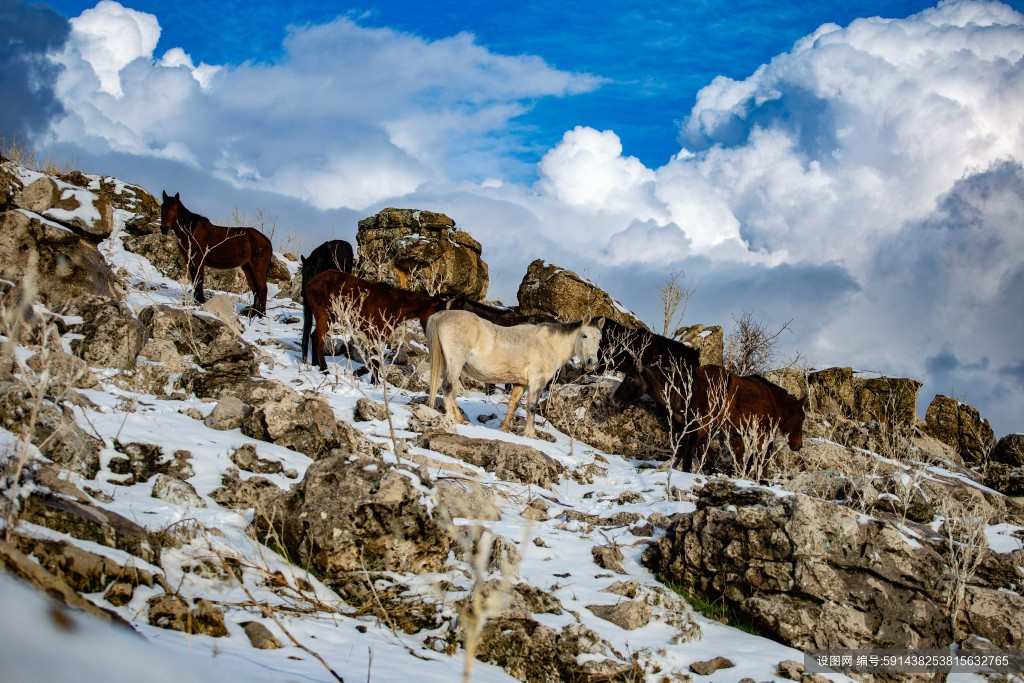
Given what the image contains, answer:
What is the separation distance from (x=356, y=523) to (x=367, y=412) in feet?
17.1

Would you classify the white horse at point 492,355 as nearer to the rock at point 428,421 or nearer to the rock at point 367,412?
the rock at point 428,421

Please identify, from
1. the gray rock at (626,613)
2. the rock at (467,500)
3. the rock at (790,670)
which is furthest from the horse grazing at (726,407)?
the rock at (790,670)

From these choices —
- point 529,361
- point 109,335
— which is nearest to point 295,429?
point 109,335

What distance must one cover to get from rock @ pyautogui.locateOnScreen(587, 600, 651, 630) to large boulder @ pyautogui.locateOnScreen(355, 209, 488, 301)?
1492cm

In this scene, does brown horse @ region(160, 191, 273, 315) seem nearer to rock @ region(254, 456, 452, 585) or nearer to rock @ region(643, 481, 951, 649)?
rock @ region(254, 456, 452, 585)

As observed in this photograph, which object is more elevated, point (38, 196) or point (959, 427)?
point (38, 196)

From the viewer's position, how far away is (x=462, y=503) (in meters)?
7.24

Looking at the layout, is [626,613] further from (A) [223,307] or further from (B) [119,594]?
(A) [223,307]

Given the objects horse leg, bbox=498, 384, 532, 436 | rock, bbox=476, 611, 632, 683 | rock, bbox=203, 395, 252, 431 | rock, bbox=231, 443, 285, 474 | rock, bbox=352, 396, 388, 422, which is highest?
horse leg, bbox=498, 384, 532, 436

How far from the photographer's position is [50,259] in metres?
12.8

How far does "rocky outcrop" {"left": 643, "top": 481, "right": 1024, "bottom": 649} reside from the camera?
6457mm

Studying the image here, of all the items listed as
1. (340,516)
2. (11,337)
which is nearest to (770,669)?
(340,516)

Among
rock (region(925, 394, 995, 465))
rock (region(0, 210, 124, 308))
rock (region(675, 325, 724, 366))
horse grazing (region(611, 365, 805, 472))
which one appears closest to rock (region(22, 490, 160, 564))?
rock (region(0, 210, 124, 308))

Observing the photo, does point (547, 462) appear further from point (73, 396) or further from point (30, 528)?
point (30, 528)
